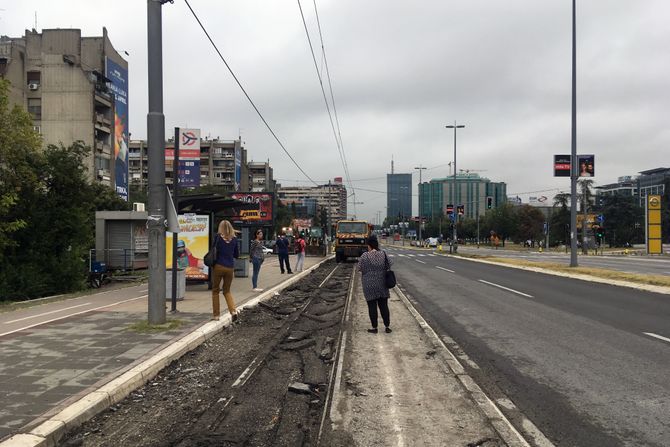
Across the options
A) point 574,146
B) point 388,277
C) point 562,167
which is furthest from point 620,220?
point 388,277

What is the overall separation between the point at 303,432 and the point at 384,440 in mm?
695

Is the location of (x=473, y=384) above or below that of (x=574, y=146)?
below

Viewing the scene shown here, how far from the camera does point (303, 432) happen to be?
4.50m

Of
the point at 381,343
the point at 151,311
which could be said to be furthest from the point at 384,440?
the point at 151,311

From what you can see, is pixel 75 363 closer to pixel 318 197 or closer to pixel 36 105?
pixel 36 105

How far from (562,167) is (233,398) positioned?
24373 millimetres

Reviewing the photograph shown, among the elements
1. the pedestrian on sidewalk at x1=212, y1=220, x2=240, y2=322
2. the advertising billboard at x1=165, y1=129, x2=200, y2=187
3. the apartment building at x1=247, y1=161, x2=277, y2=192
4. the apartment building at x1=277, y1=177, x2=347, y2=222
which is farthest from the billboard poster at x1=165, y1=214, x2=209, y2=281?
the apartment building at x1=247, y1=161, x2=277, y2=192

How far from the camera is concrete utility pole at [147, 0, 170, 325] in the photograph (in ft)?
28.3

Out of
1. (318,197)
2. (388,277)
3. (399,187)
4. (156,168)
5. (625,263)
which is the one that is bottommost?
(625,263)

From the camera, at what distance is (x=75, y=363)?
6.29m

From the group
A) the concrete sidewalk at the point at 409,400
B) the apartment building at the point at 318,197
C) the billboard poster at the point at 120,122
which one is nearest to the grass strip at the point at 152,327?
the concrete sidewalk at the point at 409,400

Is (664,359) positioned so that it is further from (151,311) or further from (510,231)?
(510,231)

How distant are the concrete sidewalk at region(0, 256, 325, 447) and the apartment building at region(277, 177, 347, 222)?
85294mm

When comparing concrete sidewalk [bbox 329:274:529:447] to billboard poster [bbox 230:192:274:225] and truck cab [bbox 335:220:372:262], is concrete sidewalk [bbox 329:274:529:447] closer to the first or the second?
truck cab [bbox 335:220:372:262]
